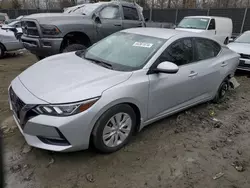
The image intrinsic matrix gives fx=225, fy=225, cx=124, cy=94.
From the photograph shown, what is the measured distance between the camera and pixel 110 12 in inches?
272

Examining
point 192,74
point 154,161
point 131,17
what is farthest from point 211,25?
point 154,161

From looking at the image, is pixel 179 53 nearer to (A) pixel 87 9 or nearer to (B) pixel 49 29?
(B) pixel 49 29

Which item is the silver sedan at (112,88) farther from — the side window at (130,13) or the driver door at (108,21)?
the side window at (130,13)

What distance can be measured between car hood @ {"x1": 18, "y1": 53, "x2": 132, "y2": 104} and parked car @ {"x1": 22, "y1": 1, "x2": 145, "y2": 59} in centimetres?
236

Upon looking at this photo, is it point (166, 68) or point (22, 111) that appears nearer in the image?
point (22, 111)

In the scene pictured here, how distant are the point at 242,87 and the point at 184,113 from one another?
9.14 feet

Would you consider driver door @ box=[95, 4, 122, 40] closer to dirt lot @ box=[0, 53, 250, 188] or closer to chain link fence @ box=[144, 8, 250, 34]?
dirt lot @ box=[0, 53, 250, 188]

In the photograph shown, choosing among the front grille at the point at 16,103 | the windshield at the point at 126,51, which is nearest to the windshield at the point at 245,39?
the windshield at the point at 126,51

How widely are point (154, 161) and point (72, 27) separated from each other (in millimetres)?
4203

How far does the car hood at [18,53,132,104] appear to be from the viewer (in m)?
2.44

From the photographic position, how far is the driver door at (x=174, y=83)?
306 centimetres

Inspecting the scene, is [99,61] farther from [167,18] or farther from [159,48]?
[167,18]

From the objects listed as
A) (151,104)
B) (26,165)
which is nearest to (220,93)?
(151,104)

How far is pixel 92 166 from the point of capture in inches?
103
